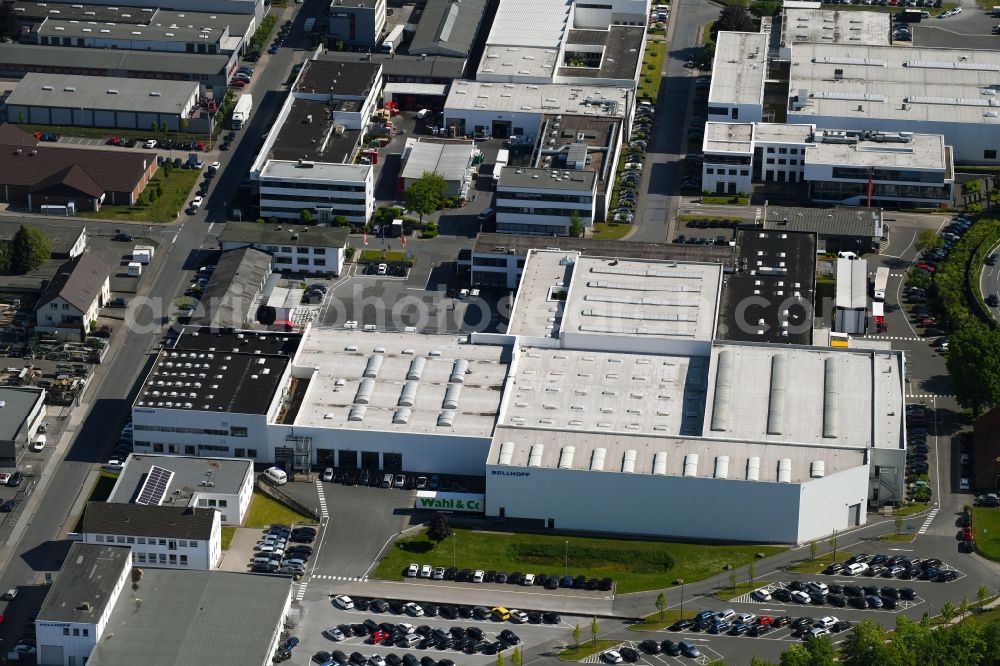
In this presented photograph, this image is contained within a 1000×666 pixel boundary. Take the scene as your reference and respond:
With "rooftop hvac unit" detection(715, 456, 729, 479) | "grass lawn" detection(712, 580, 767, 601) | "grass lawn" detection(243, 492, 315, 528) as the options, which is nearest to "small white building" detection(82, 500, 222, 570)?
"grass lawn" detection(243, 492, 315, 528)

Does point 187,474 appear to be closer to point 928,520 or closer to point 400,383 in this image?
point 400,383

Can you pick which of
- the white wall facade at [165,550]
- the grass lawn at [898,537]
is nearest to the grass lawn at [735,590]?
the grass lawn at [898,537]

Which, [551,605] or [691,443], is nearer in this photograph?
[551,605]

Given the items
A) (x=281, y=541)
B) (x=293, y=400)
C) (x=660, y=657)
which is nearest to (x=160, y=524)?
(x=281, y=541)

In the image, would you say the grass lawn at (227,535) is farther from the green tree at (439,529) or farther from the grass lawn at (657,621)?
the grass lawn at (657,621)

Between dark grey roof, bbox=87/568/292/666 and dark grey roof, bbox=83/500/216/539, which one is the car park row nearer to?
dark grey roof, bbox=87/568/292/666

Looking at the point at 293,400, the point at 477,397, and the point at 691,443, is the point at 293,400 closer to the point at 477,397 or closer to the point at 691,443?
the point at 477,397

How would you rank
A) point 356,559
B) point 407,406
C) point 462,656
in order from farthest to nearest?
point 407,406 → point 356,559 → point 462,656

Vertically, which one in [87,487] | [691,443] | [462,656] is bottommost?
[462,656]
